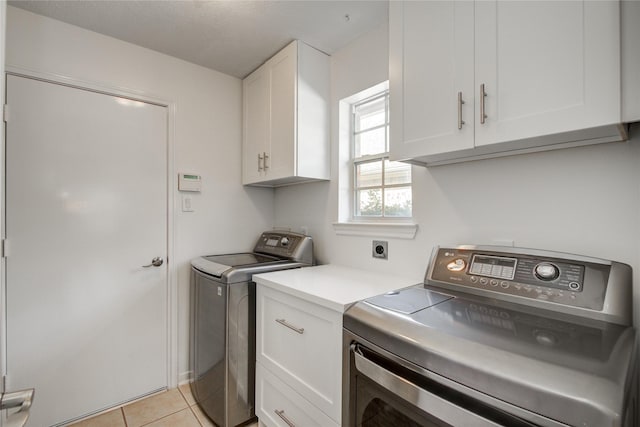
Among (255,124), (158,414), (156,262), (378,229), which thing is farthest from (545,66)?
(158,414)

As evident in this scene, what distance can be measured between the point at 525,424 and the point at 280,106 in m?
2.02

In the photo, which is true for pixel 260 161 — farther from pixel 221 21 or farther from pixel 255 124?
pixel 221 21

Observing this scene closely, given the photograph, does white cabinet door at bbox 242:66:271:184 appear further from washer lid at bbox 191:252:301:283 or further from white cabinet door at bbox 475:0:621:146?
white cabinet door at bbox 475:0:621:146

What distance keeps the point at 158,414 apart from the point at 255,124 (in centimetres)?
213

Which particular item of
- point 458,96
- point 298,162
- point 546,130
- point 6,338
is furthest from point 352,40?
point 6,338

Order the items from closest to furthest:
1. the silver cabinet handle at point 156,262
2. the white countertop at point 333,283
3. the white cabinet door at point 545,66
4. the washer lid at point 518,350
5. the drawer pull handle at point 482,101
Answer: the washer lid at point 518,350, the white cabinet door at point 545,66, the drawer pull handle at point 482,101, the white countertop at point 333,283, the silver cabinet handle at point 156,262

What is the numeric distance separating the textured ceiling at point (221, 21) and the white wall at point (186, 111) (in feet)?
0.31

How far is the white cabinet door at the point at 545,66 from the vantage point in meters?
0.84

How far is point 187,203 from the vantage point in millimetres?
2246

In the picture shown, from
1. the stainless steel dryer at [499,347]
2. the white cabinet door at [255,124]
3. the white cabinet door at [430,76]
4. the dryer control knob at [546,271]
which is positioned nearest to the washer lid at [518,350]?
the stainless steel dryer at [499,347]

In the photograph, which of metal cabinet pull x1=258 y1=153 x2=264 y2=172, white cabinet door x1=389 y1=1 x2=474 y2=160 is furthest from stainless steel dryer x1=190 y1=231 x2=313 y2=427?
white cabinet door x1=389 y1=1 x2=474 y2=160

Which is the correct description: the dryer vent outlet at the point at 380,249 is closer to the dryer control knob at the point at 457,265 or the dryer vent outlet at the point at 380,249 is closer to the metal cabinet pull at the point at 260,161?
the dryer control knob at the point at 457,265

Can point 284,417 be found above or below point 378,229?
below

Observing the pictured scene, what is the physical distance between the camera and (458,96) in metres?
1.16
